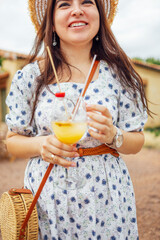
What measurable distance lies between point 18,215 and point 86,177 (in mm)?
461

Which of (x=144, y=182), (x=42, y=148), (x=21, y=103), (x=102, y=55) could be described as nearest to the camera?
(x=42, y=148)

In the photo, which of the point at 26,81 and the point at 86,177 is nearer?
the point at 86,177

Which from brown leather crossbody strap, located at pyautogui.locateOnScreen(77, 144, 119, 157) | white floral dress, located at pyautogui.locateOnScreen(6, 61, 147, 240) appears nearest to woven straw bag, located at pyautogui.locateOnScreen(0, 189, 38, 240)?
white floral dress, located at pyautogui.locateOnScreen(6, 61, 147, 240)

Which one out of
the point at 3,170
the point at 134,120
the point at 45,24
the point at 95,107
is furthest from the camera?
the point at 3,170

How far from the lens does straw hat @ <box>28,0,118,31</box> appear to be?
2125mm

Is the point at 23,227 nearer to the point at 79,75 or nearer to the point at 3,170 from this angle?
the point at 79,75

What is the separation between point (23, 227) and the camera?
4.97ft

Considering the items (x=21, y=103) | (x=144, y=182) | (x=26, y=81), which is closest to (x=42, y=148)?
A: (x=21, y=103)

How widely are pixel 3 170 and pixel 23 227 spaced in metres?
6.55

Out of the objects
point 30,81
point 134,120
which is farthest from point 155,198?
point 30,81

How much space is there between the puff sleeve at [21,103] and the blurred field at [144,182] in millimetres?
2894

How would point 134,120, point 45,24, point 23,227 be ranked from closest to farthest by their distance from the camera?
point 23,227, point 134,120, point 45,24

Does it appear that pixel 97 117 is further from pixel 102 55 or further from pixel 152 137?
pixel 152 137

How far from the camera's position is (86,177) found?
1.71 meters
